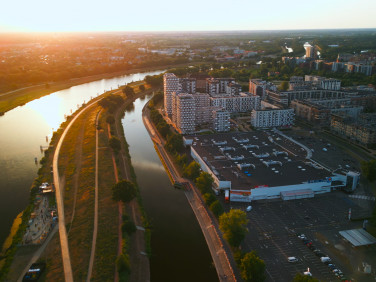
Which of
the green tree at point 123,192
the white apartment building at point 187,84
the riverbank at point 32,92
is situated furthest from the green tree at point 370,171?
the riverbank at point 32,92

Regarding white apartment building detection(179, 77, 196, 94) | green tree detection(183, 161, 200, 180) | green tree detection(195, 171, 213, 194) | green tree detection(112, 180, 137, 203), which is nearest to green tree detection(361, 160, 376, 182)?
green tree detection(195, 171, 213, 194)

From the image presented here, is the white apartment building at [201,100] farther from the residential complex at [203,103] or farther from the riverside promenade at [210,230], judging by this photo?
the riverside promenade at [210,230]

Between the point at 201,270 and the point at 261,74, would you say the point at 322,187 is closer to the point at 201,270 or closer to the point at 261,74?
the point at 201,270

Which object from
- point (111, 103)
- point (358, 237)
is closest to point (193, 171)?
point (358, 237)

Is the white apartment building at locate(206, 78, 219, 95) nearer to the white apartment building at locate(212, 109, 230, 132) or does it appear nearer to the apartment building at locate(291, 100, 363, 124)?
the apartment building at locate(291, 100, 363, 124)

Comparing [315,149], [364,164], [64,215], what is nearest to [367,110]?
[315,149]

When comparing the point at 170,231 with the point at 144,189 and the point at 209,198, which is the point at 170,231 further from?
the point at 144,189
